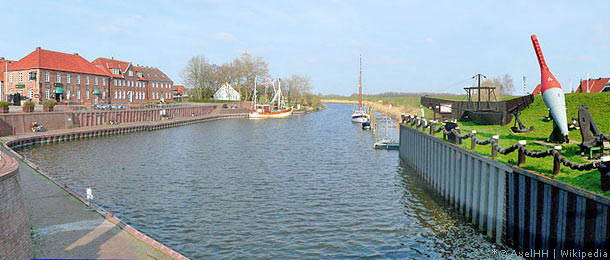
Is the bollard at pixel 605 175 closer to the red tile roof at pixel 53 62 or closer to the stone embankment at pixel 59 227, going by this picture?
the stone embankment at pixel 59 227

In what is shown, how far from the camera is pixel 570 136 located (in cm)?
2292

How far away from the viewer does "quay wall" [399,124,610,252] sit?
409 inches

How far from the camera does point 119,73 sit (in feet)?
331

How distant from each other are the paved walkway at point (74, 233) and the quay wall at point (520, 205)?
10.8m

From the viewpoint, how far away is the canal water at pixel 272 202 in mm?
16062

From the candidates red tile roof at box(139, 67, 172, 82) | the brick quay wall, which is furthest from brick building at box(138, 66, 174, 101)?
the brick quay wall

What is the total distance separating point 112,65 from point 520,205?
3989 inches

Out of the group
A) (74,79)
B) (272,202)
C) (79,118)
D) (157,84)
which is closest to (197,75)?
(157,84)

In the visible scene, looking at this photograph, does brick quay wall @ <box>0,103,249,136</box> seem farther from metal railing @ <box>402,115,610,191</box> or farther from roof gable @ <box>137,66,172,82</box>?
metal railing @ <box>402,115,610,191</box>

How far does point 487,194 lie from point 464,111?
20.9 m

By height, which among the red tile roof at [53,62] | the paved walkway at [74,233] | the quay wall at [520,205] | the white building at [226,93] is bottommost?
the paved walkway at [74,233]

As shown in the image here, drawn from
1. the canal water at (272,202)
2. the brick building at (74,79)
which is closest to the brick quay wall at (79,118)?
the canal water at (272,202)

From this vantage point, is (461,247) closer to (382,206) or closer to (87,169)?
(382,206)

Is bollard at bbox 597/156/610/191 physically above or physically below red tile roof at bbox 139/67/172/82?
below
